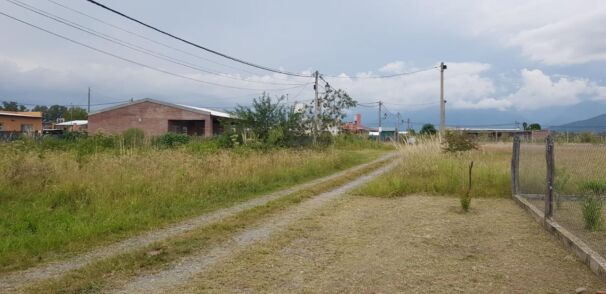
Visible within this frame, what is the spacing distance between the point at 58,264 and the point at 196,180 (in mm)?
6517

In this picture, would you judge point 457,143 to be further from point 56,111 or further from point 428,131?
point 56,111

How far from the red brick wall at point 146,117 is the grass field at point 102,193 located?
3092 cm

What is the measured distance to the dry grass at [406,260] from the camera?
5297mm

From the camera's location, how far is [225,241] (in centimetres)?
753

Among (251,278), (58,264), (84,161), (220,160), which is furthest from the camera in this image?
(220,160)

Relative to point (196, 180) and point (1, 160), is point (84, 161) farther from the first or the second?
point (196, 180)

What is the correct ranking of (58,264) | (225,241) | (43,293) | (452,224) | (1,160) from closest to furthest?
(43,293) < (58,264) < (225,241) < (452,224) < (1,160)

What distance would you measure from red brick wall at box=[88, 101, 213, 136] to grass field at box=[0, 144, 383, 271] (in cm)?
3092

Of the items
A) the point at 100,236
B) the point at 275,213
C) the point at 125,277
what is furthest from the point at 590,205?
the point at 100,236

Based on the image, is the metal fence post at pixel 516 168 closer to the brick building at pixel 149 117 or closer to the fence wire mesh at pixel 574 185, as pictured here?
the fence wire mesh at pixel 574 185

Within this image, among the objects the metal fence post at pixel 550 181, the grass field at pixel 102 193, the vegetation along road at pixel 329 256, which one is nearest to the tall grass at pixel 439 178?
the vegetation along road at pixel 329 256

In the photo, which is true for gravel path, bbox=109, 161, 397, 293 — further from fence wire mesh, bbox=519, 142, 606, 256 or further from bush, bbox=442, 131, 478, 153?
bush, bbox=442, 131, 478, 153

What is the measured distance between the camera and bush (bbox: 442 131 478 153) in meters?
19.3

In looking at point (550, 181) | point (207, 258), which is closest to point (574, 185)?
point (550, 181)
